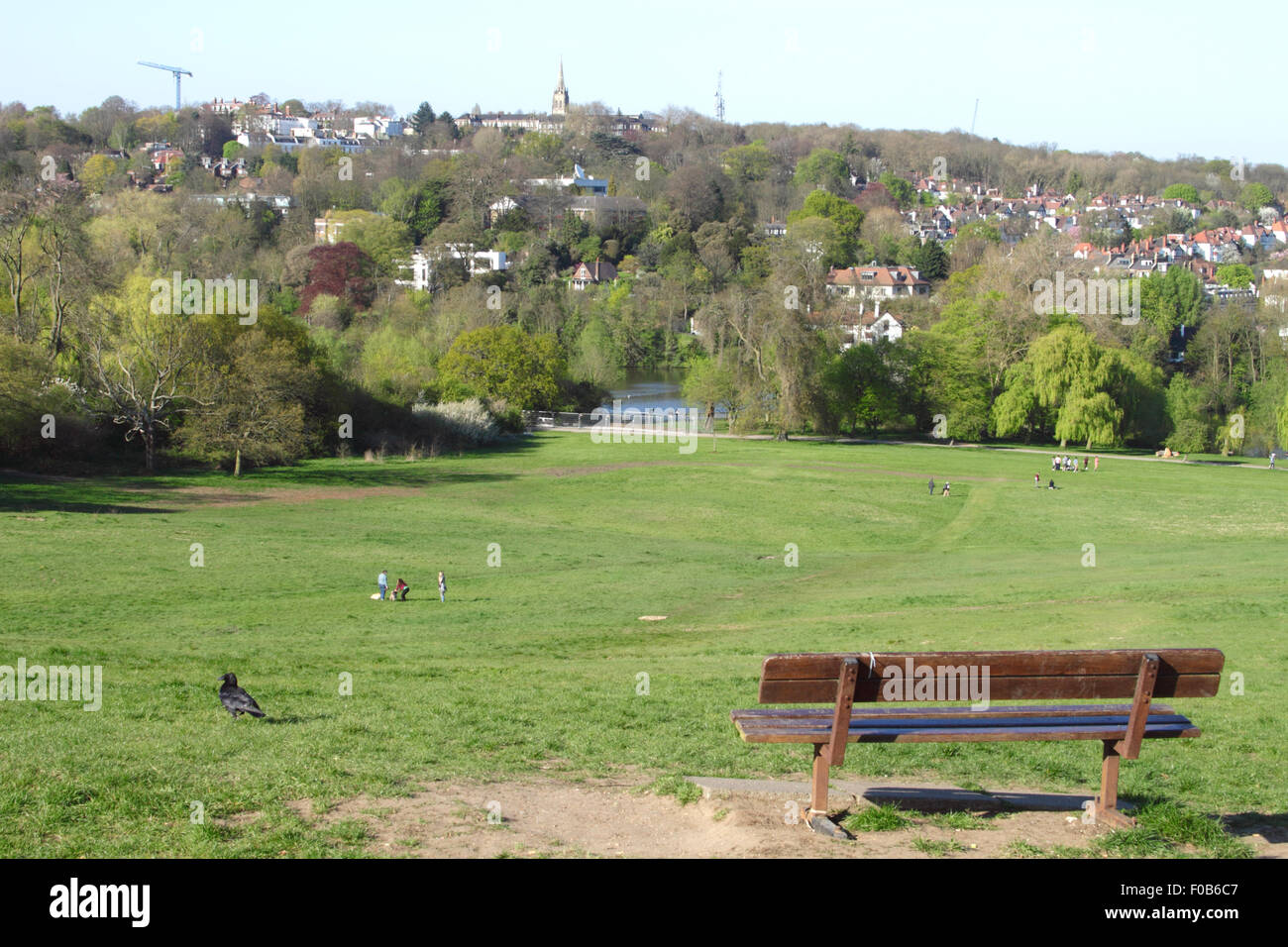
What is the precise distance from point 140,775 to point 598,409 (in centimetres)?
9109

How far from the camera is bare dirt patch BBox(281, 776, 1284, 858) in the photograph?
25.8 ft

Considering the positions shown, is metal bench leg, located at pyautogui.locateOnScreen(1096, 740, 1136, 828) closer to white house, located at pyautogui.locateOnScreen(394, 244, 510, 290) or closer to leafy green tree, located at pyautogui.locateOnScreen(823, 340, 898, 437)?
leafy green tree, located at pyautogui.locateOnScreen(823, 340, 898, 437)

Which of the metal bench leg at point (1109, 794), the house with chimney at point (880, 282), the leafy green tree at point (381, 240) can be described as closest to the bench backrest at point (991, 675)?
the metal bench leg at point (1109, 794)

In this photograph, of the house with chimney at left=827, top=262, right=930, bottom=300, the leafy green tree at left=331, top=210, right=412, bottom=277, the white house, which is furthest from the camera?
the house with chimney at left=827, top=262, right=930, bottom=300

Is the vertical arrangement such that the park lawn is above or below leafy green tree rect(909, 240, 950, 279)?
below

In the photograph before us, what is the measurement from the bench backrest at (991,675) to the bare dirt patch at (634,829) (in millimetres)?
967

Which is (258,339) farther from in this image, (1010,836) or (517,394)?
(1010,836)

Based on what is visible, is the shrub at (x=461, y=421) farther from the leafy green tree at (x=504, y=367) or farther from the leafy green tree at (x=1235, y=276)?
the leafy green tree at (x=1235, y=276)

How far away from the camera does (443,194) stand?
183875 mm

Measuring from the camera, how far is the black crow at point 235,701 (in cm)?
1222

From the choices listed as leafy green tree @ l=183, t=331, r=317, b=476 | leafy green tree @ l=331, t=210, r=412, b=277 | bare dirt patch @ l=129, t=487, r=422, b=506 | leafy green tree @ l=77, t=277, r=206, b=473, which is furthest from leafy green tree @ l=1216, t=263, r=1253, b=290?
leafy green tree @ l=77, t=277, r=206, b=473

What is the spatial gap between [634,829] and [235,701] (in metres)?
5.85

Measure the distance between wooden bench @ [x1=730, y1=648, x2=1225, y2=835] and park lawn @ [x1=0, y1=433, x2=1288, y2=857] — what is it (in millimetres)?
1423
